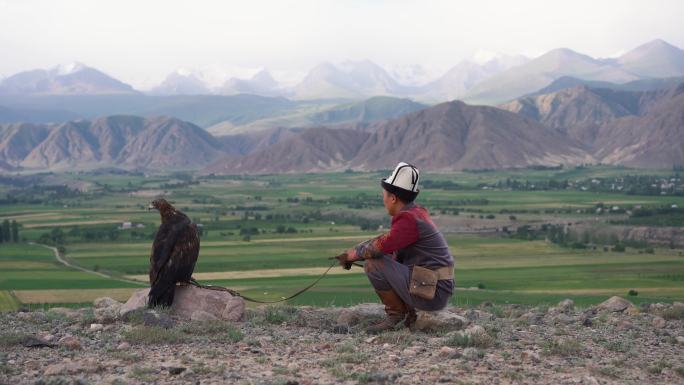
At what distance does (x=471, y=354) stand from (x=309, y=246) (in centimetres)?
6089

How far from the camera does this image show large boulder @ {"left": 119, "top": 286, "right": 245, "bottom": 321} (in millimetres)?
14914

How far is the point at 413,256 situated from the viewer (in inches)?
505

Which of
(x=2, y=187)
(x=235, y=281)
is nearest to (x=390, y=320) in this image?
(x=235, y=281)

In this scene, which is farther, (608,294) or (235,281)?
(235,281)

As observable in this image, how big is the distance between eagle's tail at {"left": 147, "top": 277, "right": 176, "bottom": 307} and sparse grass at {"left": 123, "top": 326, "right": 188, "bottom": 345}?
7.27 ft

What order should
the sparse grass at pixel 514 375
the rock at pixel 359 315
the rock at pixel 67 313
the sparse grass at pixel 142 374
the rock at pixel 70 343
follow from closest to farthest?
the sparse grass at pixel 142 374
the sparse grass at pixel 514 375
the rock at pixel 70 343
the rock at pixel 359 315
the rock at pixel 67 313

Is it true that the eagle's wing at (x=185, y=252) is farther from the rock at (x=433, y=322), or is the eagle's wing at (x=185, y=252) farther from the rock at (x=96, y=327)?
the rock at (x=433, y=322)

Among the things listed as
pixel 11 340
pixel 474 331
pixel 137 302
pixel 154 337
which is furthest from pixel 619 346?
pixel 11 340

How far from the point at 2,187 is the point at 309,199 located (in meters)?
75.9

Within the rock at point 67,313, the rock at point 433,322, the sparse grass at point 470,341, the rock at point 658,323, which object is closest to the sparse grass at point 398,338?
the rock at point 433,322

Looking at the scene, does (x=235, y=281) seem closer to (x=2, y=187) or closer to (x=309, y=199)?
(x=309, y=199)

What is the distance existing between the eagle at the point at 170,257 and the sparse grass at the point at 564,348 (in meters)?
6.09

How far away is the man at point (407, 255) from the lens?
1253cm

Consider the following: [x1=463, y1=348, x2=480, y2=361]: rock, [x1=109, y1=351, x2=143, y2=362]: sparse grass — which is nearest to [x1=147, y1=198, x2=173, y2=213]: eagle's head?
[x1=109, y1=351, x2=143, y2=362]: sparse grass
